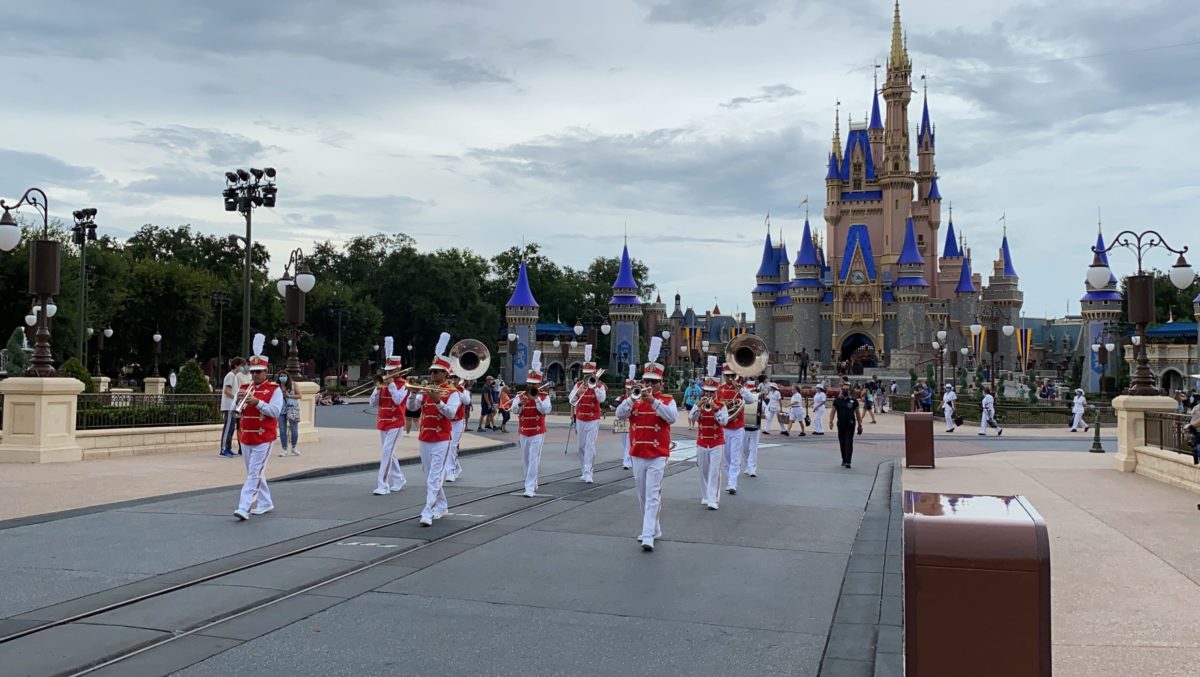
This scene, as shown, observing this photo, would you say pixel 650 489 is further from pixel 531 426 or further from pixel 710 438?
pixel 531 426

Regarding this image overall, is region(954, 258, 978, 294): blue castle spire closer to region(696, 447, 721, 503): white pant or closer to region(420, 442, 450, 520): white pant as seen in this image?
region(696, 447, 721, 503): white pant

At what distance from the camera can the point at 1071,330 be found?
141m

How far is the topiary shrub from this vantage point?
2431 cm

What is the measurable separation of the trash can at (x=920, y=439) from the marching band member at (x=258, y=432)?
11.7 metres

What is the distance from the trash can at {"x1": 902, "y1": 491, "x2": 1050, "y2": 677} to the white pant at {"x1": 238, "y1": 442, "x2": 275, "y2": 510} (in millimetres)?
8796

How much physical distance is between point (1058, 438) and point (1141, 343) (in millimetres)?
13621

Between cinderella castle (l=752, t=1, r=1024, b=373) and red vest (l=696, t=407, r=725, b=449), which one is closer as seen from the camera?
red vest (l=696, t=407, r=725, b=449)

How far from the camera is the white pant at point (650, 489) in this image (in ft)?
32.6

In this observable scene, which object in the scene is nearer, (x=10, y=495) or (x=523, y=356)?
(x=10, y=495)

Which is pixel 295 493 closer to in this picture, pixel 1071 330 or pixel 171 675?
pixel 171 675

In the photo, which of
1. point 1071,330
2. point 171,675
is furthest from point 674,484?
point 1071,330

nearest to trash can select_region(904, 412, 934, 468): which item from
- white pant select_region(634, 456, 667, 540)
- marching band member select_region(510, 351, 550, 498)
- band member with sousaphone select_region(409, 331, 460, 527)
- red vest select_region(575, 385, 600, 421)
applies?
red vest select_region(575, 385, 600, 421)

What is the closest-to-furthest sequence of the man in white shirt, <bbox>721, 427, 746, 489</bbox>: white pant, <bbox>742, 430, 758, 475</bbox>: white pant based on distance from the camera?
1. <bbox>721, 427, 746, 489</bbox>: white pant
2. <bbox>742, 430, 758, 475</bbox>: white pant
3. the man in white shirt

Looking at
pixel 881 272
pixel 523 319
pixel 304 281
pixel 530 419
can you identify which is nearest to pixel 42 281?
pixel 304 281
